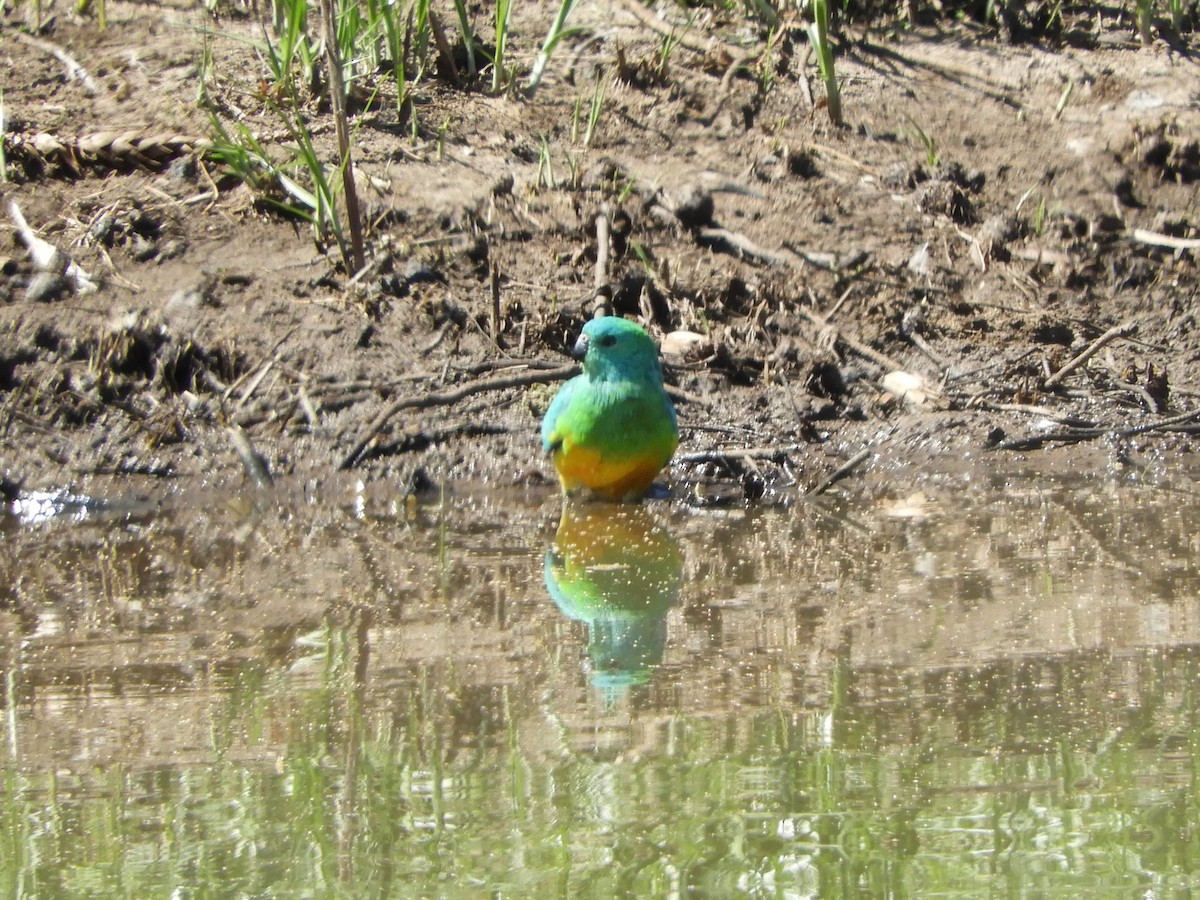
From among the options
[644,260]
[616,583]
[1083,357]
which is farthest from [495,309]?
[1083,357]

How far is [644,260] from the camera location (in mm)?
6695

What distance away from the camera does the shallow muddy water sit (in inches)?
102

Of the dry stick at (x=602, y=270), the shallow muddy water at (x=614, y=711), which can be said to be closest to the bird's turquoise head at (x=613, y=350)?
the shallow muddy water at (x=614, y=711)

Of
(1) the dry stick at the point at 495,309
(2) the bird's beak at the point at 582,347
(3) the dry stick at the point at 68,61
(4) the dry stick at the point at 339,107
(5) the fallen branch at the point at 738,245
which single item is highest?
(3) the dry stick at the point at 68,61

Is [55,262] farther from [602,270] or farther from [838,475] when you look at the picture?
[838,475]

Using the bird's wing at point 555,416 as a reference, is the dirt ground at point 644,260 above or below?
above

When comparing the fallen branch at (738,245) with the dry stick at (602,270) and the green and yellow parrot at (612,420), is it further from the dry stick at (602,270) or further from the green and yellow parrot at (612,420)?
the green and yellow parrot at (612,420)

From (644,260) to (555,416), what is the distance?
140cm

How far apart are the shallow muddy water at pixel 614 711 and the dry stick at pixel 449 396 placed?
2.83 feet

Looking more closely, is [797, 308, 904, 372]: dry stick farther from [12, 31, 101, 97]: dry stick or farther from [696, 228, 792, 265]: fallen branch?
[12, 31, 101, 97]: dry stick

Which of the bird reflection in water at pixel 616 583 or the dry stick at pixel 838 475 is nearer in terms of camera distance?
the bird reflection in water at pixel 616 583

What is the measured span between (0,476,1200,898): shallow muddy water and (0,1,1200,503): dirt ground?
36.5 inches

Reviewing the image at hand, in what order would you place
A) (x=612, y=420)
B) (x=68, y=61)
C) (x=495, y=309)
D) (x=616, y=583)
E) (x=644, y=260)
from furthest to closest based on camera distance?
1. (x=68, y=61)
2. (x=644, y=260)
3. (x=495, y=309)
4. (x=612, y=420)
5. (x=616, y=583)

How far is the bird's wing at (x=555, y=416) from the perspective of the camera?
5492 mm
